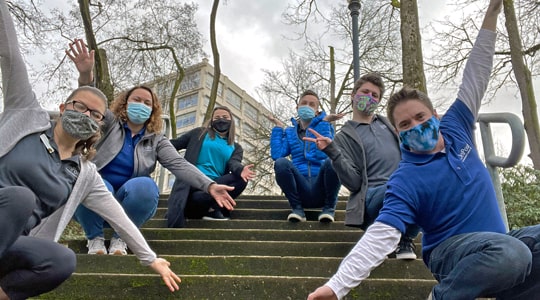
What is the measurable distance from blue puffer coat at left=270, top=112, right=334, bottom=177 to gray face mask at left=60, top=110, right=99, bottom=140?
2427mm

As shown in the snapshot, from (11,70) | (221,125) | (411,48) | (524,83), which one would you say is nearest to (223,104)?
(524,83)

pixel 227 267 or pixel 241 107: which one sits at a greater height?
pixel 241 107

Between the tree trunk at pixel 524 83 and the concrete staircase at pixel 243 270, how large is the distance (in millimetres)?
6325

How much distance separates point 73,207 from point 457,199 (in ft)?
6.39

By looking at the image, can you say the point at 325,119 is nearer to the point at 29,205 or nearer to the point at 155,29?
the point at 29,205

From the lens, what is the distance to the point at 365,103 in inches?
144

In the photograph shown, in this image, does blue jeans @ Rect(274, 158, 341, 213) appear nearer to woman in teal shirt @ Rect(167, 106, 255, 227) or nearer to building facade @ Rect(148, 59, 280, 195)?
woman in teal shirt @ Rect(167, 106, 255, 227)

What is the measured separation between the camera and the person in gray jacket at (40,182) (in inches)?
79.0

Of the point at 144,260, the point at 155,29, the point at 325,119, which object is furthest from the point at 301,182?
the point at 155,29

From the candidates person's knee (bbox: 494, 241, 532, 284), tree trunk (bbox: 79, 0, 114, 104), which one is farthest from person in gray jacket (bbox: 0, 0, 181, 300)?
tree trunk (bbox: 79, 0, 114, 104)

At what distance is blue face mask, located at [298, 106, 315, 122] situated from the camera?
442 cm

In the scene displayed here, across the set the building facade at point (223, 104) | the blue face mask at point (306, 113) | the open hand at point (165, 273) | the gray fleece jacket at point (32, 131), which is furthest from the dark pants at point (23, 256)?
the building facade at point (223, 104)

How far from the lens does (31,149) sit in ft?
7.02

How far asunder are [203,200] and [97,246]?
124 centimetres
